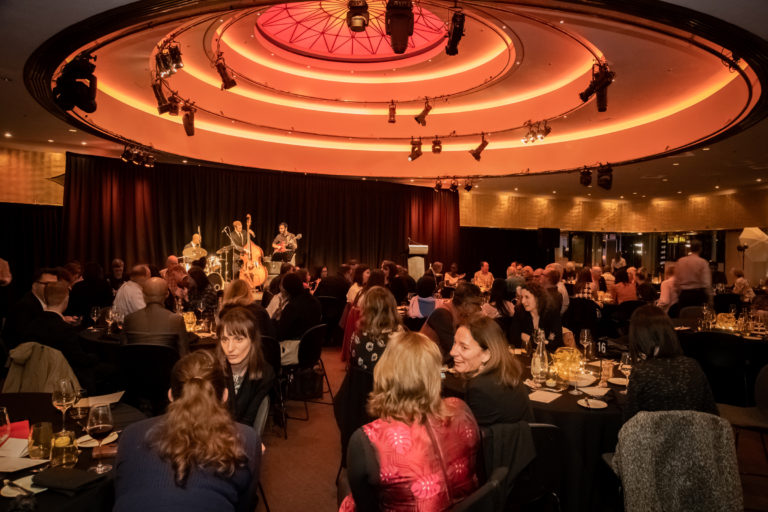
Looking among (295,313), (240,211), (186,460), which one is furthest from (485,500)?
(240,211)

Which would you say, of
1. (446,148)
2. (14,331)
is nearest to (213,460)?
(14,331)

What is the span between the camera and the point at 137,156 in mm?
10344

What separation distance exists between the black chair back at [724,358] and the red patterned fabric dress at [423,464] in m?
4.14

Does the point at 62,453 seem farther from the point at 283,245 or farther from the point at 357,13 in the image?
the point at 283,245

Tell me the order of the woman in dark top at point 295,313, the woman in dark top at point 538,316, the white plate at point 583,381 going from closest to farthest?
the white plate at point 583,381
the woman in dark top at point 538,316
the woman in dark top at point 295,313

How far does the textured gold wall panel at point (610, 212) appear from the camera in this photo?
17.1 metres

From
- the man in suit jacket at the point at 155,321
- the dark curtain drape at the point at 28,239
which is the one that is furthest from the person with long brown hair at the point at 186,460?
the dark curtain drape at the point at 28,239

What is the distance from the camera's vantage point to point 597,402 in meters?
3.44

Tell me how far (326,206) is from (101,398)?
12258 millimetres

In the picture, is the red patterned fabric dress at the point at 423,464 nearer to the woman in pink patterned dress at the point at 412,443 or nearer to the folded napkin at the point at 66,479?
the woman in pink patterned dress at the point at 412,443

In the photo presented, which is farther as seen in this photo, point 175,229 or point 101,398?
point 175,229

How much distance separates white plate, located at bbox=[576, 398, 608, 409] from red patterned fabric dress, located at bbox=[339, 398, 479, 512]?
148cm

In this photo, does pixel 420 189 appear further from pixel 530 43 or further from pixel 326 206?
pixel 530 43

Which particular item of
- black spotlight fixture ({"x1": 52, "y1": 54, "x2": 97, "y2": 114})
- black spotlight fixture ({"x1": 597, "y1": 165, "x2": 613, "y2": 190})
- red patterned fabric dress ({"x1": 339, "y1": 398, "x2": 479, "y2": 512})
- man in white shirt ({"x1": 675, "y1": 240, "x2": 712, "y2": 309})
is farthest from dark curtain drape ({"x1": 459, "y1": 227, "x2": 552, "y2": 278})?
red patterned fabric dress ({"x1": 339, "y1": 398, "x2": 479, "y2": 512})
